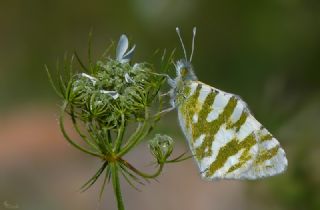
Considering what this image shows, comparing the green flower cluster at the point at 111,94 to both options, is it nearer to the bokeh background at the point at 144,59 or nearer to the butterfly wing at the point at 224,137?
the butterfly wing at the point at 224,137

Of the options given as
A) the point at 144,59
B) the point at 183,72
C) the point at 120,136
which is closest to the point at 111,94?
the point at 120,136

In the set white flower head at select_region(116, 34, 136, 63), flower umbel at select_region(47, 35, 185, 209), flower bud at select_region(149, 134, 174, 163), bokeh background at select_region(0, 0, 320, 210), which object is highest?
bokeh background at select_region(0, 0, 320, 210)

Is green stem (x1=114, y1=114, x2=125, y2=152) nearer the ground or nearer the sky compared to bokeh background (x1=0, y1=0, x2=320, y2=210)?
nearer the ground

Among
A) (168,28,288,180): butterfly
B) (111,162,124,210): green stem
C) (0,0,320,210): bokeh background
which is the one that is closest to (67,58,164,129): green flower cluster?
(111,162,124,210): green stem

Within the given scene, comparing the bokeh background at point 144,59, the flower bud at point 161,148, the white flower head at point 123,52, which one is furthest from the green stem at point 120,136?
the bokeh background at point 144,59

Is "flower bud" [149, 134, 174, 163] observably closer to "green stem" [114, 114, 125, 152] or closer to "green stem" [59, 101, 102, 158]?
"green stem" [114, 114, 125, 152]

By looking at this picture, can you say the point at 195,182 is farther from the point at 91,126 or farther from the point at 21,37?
the point at 91,126

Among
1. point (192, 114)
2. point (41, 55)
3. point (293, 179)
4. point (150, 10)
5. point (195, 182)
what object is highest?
point (41, 55)

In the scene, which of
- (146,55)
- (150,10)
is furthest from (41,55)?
(150,10)
